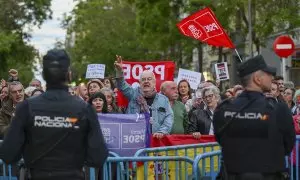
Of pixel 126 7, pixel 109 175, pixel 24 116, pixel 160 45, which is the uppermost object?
pixel 126 7

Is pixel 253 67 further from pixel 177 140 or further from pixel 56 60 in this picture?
pixel 177 140

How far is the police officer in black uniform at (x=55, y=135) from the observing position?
6699mm

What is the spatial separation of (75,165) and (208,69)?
48.8 metres

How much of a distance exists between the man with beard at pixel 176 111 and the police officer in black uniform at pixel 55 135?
5247 millimetres

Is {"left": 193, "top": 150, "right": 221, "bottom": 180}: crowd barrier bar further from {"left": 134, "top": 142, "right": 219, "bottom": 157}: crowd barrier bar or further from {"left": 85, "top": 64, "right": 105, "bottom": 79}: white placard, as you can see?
{"left": 85, "top": 64, "right": 105, "bottom": 79}: white placard

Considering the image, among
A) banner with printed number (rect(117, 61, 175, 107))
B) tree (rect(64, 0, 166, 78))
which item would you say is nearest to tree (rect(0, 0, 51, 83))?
tree (rect(64, 0, 166, 78))

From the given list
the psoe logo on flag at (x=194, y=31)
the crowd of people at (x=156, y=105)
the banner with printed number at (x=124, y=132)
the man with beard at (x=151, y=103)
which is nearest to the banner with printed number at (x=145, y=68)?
the crowd of people at (x=156, y=105)

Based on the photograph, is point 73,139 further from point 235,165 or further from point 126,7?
point 126,7

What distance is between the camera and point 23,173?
7098 millimetres

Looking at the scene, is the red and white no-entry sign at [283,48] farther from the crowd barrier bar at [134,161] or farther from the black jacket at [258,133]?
the black jacket at [258,133]

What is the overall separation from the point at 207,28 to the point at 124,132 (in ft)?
24.8

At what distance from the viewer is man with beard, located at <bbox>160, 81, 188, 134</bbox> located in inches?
473

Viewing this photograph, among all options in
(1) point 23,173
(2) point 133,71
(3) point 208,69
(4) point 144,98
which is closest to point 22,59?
(3) point 208,69

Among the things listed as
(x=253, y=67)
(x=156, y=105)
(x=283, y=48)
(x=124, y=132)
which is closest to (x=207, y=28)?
(x=283, y=48)
